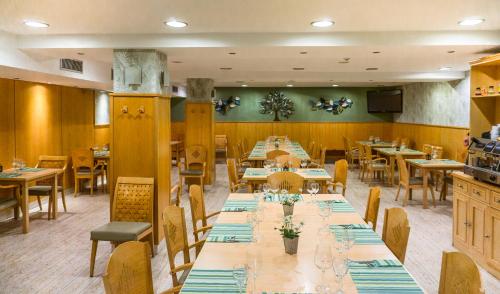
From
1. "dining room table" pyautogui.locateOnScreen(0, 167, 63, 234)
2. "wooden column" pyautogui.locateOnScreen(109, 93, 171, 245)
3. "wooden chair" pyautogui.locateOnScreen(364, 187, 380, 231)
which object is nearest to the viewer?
"wooden chair" pyautogui.locateOnScreen(364, 187, 380, 231)

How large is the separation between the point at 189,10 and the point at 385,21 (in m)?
2.02

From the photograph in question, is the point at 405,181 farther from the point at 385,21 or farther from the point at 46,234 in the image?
the point at 46,234

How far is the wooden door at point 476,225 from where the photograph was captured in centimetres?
455

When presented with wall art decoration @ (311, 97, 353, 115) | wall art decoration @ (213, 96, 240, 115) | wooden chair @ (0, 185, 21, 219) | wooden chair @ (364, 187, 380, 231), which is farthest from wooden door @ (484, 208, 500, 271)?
wall art decoration @ (213, 96, 240, 115)

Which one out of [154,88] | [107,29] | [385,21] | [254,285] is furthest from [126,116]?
[254,285]

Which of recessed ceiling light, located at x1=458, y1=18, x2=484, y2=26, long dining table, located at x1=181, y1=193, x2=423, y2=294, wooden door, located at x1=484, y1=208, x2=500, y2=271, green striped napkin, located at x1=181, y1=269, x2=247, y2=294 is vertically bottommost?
wooden door, located at x1=484, y1=208, x2=500, y2=271

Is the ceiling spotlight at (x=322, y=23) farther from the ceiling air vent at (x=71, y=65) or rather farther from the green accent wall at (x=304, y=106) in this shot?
the green accent wall at (x=304, y=106)

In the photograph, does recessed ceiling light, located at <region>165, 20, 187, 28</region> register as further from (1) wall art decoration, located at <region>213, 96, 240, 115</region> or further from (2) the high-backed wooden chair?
(1) wall art decoration, located at <region>213, 96, 240, 115</region>

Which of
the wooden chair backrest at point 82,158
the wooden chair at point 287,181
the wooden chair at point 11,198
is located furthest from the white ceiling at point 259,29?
the wooden chair backrest at point 82,158

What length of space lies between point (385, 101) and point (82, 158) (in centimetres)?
982

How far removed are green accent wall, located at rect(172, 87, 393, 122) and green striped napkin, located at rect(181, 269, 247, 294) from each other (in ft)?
44.3

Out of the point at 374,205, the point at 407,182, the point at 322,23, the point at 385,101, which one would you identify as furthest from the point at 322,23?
the point at 385,101

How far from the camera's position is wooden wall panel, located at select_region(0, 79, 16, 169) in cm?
707

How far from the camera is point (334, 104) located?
1544cm
